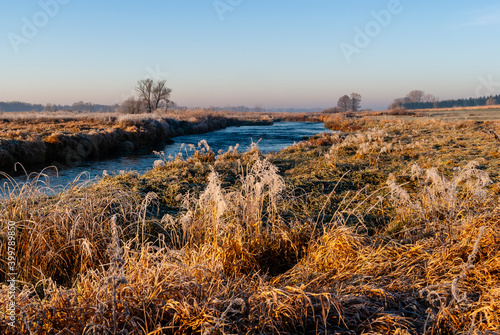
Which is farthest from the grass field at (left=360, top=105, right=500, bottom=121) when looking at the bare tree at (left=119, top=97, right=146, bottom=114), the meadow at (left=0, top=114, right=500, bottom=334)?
the bare tree at (left=119, top=97, right=146, bottom=114)

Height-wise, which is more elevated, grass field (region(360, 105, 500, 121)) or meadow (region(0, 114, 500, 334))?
grass field (region(360, 105, 500, 121))

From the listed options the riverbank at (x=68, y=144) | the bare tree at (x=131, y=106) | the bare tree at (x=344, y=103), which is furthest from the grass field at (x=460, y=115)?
the bare tree at (x=344, y=103)

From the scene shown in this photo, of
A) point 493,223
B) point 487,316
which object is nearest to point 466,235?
point 493,223

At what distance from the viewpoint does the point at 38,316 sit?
7.24ft

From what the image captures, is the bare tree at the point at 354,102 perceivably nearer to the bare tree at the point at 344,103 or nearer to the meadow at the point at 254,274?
the bare tree at the point at 344,103

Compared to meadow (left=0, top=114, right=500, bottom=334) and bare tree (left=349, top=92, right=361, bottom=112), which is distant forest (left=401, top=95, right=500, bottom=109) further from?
meadow (left=0, top=114, right=500, bottom=334)

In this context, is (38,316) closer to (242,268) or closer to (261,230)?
(242,268)

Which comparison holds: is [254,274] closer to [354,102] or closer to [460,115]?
[460,115]

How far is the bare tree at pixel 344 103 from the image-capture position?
404 feet

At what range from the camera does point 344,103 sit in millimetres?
124312

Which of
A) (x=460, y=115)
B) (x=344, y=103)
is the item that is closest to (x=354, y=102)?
(x=344, y=103)

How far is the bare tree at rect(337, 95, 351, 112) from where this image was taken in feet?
404

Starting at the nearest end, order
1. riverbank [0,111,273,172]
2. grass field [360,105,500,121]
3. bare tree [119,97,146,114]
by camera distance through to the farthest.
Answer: riverbank [0,111,273,172]
grass field [360,105,500,121]
bare tree [119,97,146,114]

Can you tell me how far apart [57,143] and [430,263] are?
52.3 feet
